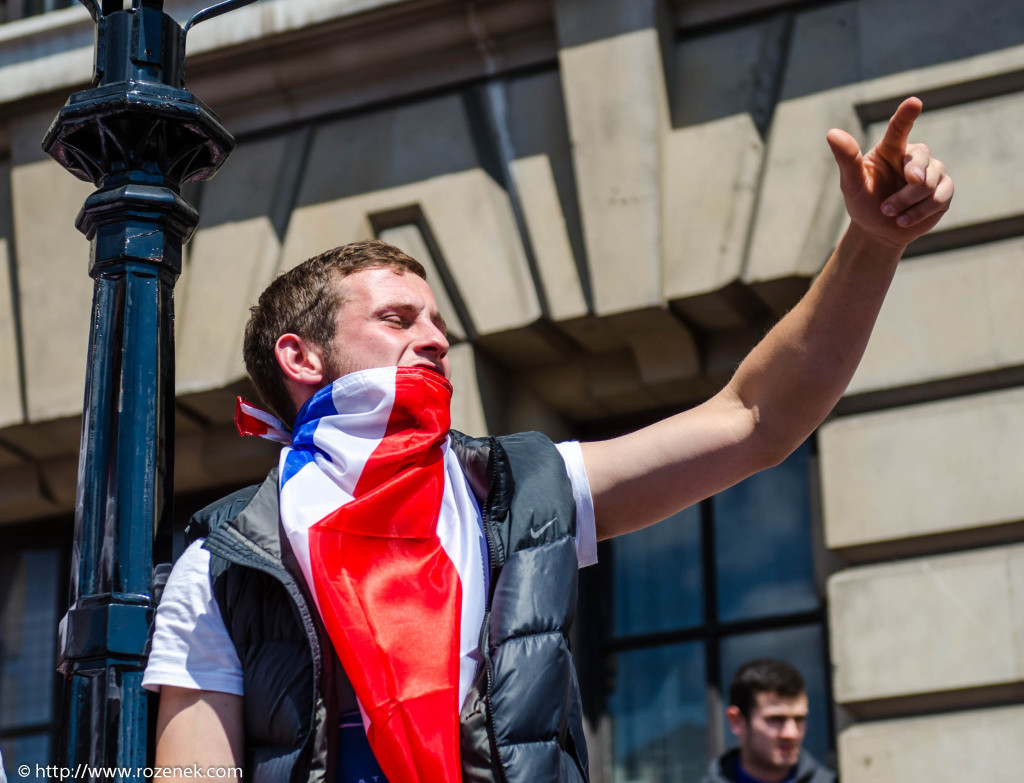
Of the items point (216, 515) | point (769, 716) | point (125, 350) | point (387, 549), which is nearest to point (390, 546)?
point (387, 549)

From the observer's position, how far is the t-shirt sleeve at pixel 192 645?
266 centimetres

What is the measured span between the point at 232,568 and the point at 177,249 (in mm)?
634

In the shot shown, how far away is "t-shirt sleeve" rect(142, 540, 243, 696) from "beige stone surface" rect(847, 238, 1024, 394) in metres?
3.57

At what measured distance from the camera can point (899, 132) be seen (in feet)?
8.92

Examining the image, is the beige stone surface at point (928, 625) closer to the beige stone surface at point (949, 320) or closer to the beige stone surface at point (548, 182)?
the beige stone surface at point (949, 320)

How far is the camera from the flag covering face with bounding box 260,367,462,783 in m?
2.55

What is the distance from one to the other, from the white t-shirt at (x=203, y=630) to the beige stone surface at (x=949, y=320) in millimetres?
3262

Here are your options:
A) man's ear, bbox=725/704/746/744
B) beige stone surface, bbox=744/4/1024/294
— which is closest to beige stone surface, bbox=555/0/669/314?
beige stone surface, bbox=744/4/1024/294

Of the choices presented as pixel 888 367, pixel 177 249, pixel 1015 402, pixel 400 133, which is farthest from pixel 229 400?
pixel 177 249

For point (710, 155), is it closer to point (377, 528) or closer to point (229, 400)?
point (229, 400)

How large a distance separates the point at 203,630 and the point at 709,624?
3.97m

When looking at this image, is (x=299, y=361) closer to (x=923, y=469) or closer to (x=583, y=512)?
(x=583, y=512)

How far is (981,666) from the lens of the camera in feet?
17.6

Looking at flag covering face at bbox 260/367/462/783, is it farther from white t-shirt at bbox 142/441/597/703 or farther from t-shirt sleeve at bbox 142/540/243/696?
t-shirt sleeve at bbox 142/540/243/696
